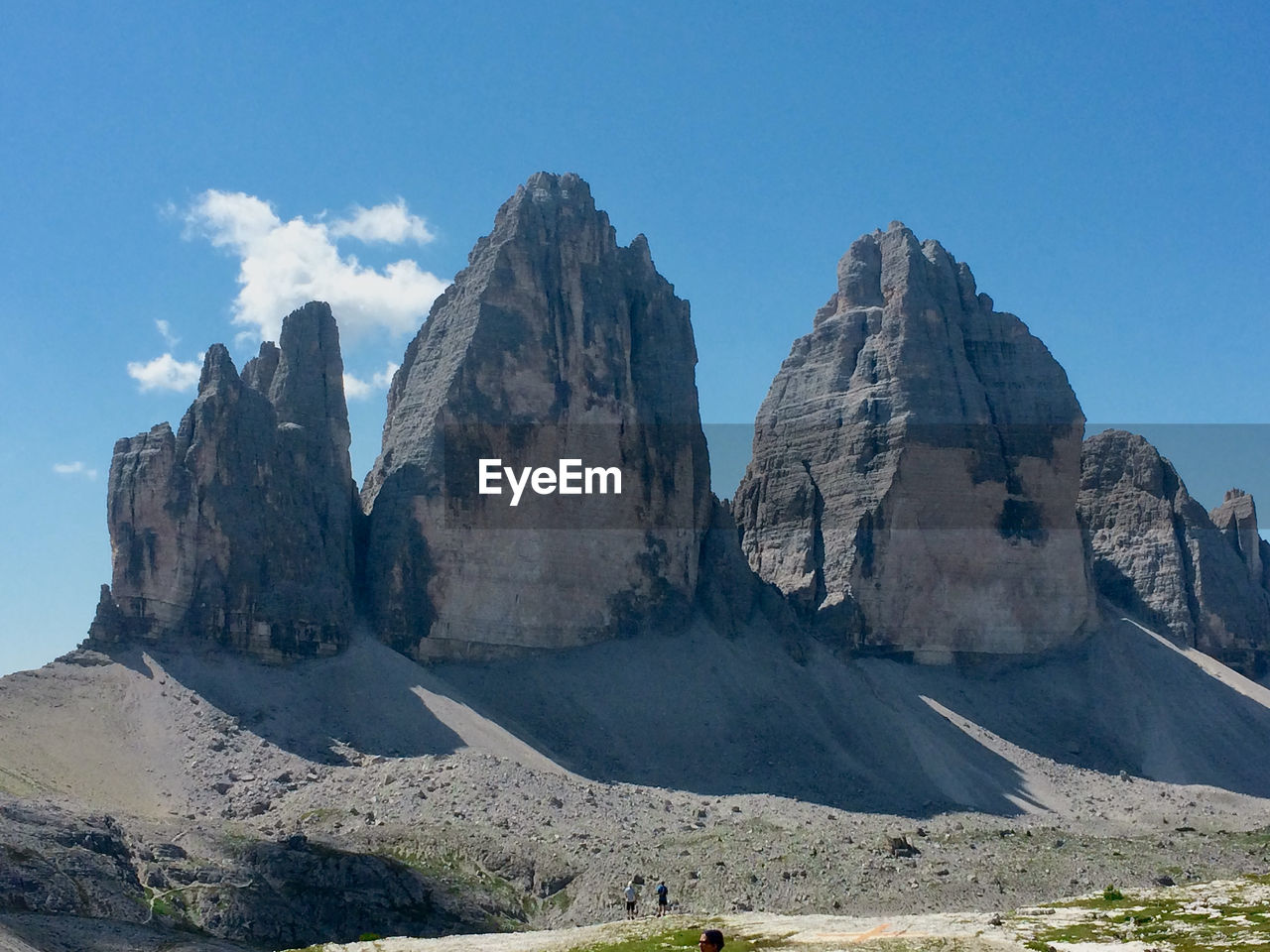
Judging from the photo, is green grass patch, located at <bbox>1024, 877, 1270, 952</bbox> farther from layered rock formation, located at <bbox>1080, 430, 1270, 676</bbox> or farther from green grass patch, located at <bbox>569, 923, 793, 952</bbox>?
layered rock formation, located at <bbox>1080, 430, 1270, 676</bbox>

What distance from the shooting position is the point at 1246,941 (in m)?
31.0

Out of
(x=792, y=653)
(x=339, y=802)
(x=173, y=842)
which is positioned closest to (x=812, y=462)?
(x=792, y=653)

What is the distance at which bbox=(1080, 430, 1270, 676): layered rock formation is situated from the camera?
4434 inches

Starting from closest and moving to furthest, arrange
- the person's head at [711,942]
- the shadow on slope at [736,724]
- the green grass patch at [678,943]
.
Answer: the person's head at [711,942], the green grass patch at [678,943], the shadow on slope at [736,724]

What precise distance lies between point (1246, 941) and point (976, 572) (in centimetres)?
7415

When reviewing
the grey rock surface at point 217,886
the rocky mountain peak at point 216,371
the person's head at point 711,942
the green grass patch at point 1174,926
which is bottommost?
the grey rock surface at point 217,886

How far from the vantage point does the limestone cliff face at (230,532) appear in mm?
80875

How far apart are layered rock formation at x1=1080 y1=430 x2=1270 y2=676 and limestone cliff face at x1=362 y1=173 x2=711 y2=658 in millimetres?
35814

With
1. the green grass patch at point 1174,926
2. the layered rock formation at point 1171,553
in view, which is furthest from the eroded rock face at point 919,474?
the green grass patch at point 1174,926

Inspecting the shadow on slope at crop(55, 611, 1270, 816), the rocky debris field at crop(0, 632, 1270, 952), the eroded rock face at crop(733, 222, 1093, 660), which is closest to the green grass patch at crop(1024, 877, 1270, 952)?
the rocky debris field at crop(0, 632, 1270, 952)

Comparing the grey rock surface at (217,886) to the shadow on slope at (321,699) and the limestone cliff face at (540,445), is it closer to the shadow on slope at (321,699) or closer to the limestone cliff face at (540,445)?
the shadow on slope at (321,699)

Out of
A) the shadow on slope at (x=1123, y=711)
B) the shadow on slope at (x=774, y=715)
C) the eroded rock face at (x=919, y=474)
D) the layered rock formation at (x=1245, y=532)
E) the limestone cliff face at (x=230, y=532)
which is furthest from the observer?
the layered rock formation at (x=1245, y=532)

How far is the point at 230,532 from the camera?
8325 centimetres

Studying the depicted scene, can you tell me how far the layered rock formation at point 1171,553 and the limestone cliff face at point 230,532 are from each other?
5755cm
